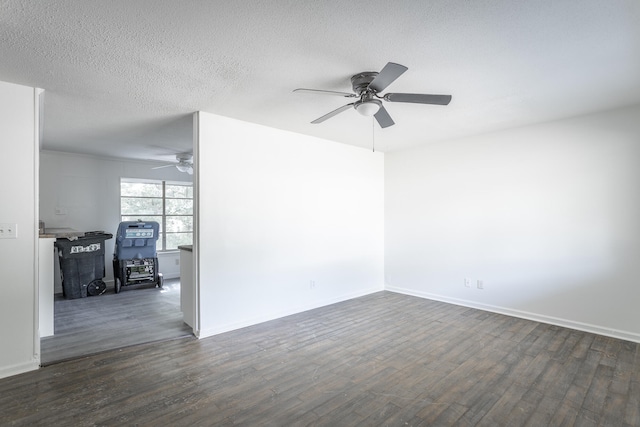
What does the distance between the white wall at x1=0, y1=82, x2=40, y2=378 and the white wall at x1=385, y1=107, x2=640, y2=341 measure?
456cm

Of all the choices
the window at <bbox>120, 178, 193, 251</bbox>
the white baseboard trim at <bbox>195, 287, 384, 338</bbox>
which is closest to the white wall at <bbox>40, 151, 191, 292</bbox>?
the window at <bbox>120, 178, 193, 251</bbox>

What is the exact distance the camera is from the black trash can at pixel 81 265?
495cm

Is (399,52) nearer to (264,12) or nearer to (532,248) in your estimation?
(264,12)

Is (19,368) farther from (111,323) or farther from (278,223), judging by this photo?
(278,223)

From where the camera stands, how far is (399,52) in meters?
2.17

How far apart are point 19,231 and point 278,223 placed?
2.41m

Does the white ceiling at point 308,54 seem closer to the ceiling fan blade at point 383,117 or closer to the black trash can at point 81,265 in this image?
the ceiling fan blade at point 383,117

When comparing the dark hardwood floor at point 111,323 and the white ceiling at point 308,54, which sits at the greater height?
the white ceiling at point 308,54

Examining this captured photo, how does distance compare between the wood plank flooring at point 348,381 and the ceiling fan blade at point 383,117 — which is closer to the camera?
the wood plank flooring at point 348,381

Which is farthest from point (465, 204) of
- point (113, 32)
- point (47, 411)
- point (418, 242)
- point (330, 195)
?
point (47, 411)

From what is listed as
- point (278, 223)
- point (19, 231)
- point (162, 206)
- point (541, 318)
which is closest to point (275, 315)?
point (278, 223)

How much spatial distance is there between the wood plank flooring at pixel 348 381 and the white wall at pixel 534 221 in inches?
16.6

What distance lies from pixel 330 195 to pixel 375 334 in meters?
2.05

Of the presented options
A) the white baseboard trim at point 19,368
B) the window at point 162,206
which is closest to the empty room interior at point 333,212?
the white baseboard trim at point 19,368
